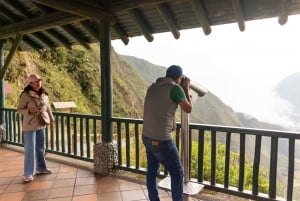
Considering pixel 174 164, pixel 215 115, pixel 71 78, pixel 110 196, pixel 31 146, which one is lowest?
pixel 215 115

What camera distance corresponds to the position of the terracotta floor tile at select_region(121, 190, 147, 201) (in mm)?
3283

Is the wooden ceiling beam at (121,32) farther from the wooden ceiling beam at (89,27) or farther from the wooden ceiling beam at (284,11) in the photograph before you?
the wooden ceiling beam at (284,11)

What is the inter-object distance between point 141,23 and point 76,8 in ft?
3.17

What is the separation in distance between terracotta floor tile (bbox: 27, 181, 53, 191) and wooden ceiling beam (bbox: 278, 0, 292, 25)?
11.6ft

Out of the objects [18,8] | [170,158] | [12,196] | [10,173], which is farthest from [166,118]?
[18,8]

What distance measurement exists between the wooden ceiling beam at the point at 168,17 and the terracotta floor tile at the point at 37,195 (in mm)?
2734

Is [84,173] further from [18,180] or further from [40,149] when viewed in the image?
[18,180]

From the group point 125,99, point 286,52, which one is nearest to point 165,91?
point 125,99

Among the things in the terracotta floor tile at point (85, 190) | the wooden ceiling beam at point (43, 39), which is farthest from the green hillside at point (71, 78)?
the terracotta floor tile at point (85, 190)

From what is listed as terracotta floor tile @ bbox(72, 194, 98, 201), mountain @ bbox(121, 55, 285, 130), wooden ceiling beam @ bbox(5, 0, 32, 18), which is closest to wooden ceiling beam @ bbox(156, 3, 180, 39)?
terracotta floor tile @ bbox(72, 194, 98, 201)

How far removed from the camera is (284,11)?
2992mm

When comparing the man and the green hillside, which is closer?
the man

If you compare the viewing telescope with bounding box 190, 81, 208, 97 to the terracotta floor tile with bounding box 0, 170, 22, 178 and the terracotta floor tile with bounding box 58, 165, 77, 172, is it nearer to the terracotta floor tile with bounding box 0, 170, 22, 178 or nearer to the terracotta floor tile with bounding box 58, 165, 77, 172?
the terracotta floor tile with bounding box 58, 165, 77, 172

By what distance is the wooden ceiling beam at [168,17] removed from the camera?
3650 millimetres
